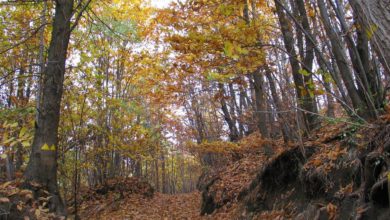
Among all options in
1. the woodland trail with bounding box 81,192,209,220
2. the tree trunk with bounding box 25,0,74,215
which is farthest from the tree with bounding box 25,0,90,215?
the woodland trail with bounding box 81,192,209,220

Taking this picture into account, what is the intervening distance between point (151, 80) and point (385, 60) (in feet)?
40.6

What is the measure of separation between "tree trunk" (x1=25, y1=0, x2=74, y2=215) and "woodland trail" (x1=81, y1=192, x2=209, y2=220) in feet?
17.8

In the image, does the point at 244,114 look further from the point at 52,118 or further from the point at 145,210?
the point at 52,118

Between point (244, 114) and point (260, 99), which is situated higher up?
point (244, 114)

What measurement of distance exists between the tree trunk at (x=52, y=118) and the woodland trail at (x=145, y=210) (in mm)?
5426

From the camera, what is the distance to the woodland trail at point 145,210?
10.5 m

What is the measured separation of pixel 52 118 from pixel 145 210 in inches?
280

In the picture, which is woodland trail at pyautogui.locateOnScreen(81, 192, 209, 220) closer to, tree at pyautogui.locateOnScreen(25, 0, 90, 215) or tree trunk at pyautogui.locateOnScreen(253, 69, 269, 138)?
tree trunk at pyautogui.locateOnScreen(253, 69, 269, 138)

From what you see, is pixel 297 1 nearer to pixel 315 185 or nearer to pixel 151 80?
pixel 315 185

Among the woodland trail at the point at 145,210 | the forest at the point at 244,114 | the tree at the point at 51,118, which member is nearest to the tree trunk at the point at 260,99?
the forest at the point at 244,114

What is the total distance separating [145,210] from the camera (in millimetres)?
11531

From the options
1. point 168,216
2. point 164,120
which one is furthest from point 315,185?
point 164,120

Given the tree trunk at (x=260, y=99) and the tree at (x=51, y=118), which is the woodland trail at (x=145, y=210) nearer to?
the tree trunk at (x=260, y=99)

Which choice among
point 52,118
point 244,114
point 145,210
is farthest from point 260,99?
point 145,210
